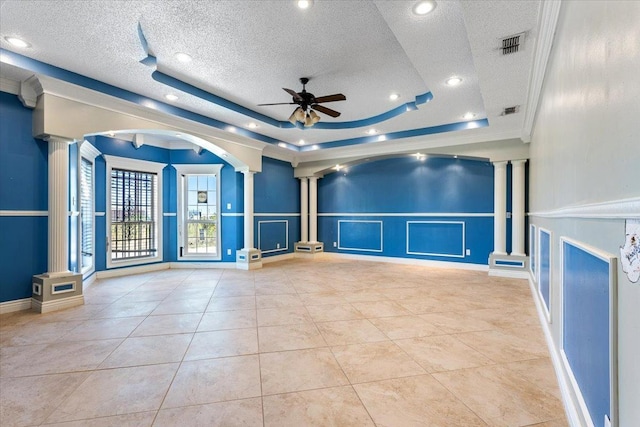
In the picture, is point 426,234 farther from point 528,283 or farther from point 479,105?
point 479,105

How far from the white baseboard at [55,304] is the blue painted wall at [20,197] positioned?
0.22m

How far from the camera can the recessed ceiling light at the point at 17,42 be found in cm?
308

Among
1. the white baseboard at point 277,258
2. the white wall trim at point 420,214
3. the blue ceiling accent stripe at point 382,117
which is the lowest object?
the white baseboard at point 277,258

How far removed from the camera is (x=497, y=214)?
6.08 metres

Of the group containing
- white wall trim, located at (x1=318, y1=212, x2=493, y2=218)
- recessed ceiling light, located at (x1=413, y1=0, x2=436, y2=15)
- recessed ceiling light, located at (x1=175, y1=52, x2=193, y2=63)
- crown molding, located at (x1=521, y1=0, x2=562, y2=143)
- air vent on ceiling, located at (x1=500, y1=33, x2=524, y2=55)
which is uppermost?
recessed ceiling light, located at (x1=175, y1=52, x2=193, y2=63)

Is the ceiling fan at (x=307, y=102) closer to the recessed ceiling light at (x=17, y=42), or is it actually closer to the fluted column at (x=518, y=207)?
the recessed ceiling light at (x=17, y=42)

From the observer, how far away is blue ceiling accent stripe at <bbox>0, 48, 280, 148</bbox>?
3393mm

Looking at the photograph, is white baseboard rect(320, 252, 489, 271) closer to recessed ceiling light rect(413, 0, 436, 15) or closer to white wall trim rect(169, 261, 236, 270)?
white wall trim rect(169, 261, 236, 270)

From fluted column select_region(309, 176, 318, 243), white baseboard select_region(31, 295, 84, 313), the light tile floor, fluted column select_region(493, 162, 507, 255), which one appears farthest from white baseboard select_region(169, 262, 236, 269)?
fluted column select_region(493, 162, 507, 255)

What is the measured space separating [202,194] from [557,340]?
22.0ft

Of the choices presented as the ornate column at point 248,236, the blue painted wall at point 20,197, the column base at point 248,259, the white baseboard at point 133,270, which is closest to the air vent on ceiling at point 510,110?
the ornate column at point 248,236

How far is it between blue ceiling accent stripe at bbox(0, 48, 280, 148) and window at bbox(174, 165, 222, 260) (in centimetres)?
179

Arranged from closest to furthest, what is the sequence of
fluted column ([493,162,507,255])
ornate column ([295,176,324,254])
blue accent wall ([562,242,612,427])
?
blue accent wall ([562,242,612,427])
fluted column ([493,162,507,255])
ornate column ([295,176,324,254])

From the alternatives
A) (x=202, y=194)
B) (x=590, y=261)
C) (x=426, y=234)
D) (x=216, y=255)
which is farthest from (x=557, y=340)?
(x=202, y=194)
